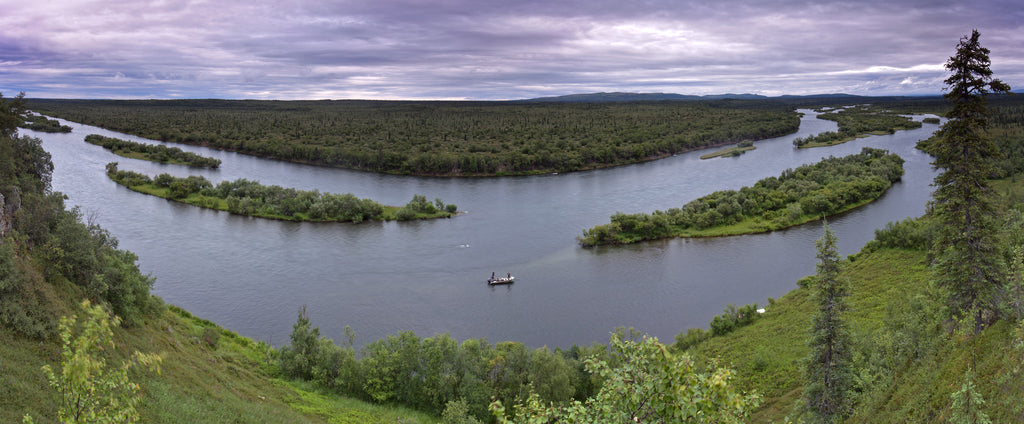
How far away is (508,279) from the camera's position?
47.2m

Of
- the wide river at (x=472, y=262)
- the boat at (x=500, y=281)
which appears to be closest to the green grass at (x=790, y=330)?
the wide river at (x=472, y=262)

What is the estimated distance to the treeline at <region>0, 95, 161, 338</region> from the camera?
19891mm

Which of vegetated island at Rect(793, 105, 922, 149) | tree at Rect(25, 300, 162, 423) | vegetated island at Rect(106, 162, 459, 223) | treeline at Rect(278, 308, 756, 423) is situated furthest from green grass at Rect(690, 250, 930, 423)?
vegetated island at Rect(793, 105, 922, 149)

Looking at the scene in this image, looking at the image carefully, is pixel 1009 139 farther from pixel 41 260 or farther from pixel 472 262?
pixel 41 260

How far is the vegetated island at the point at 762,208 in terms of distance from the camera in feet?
195

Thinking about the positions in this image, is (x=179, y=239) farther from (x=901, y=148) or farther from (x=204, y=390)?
(x=901, y=148)

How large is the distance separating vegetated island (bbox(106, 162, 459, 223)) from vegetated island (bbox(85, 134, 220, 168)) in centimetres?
2578

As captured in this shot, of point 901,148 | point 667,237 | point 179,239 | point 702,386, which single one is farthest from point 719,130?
point 702,386

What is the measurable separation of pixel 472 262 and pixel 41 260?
107 ft

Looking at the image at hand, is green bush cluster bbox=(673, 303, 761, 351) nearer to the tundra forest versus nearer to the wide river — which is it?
the tundra forest

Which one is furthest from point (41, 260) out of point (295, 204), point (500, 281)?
point (295, 204)

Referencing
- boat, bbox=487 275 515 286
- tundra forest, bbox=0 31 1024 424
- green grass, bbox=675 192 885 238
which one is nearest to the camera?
tundra forest, bbox=0 31 1024 424

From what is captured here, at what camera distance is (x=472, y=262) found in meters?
52.3

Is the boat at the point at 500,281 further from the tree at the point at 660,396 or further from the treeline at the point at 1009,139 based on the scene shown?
the tree at the point at 660,396
